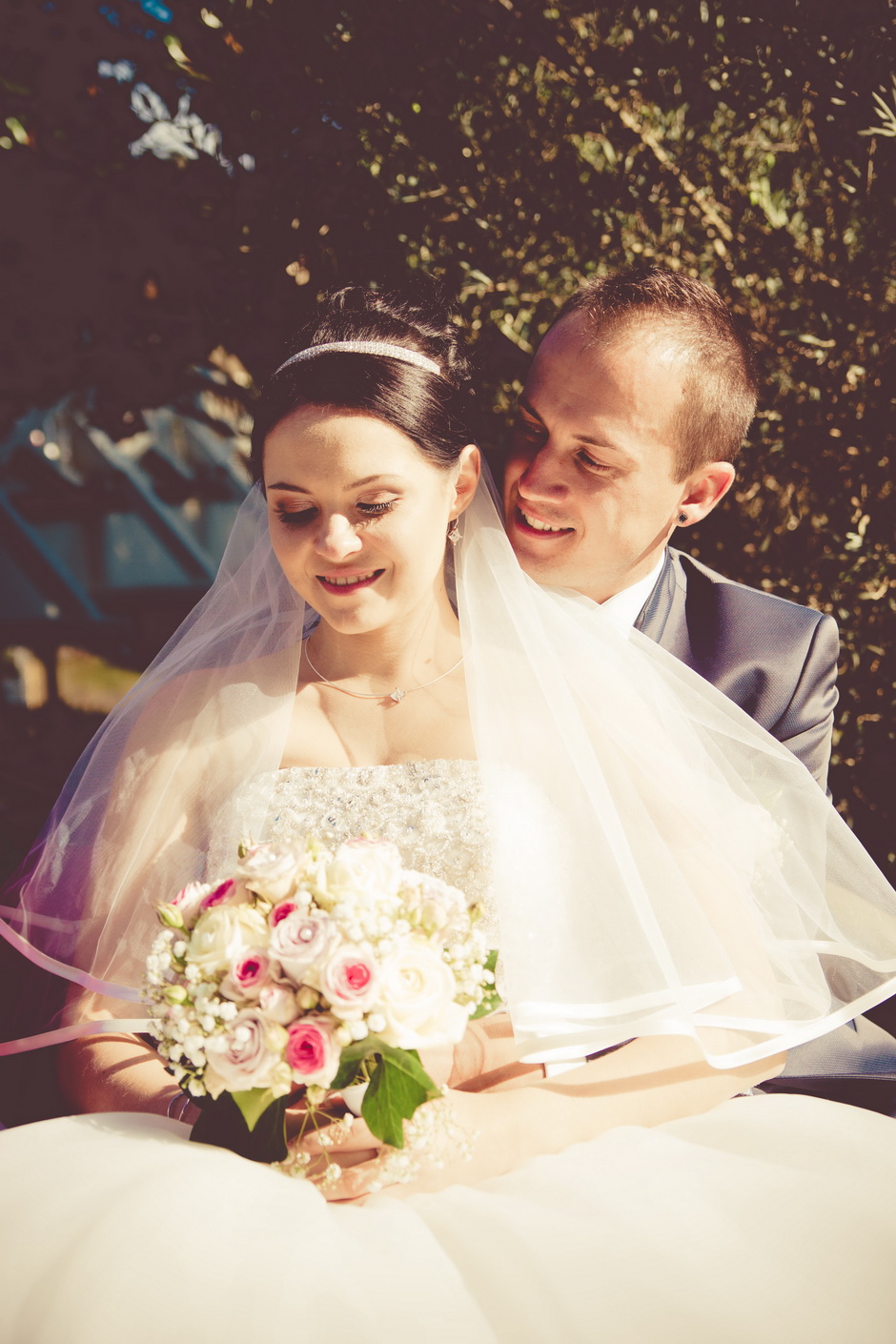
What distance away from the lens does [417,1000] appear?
149 cm

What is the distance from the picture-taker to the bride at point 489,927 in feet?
4.66

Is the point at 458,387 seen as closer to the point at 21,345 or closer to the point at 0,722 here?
the point at 21,345

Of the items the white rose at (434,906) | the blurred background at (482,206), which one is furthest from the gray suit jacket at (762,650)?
the white rose at (434,906)

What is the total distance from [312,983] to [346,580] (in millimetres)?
1039

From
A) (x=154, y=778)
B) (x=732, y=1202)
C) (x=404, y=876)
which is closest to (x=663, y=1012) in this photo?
(x=732, y=1202)

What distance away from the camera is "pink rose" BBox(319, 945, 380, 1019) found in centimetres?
143

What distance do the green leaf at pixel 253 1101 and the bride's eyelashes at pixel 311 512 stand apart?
1228mm

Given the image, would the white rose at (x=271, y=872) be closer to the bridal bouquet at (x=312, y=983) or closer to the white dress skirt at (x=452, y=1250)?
the bridal bouquet at (x=312, y=983)

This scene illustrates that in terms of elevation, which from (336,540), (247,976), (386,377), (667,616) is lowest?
(247,976)

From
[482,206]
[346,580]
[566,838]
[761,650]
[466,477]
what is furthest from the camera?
[482,206]

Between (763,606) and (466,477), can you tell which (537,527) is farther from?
(763,606)

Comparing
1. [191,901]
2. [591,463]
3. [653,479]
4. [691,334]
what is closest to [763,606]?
[653,479]

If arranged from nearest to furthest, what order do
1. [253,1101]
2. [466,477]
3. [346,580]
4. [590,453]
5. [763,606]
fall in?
[253,1101]
[346,580]
[466,477]
[590,453]
[763,606]

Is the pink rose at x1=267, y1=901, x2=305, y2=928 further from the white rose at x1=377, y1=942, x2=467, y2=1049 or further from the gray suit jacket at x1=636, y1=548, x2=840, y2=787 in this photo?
the gray suit jacket at x1=636, y1=548, x2=840, y2=787
